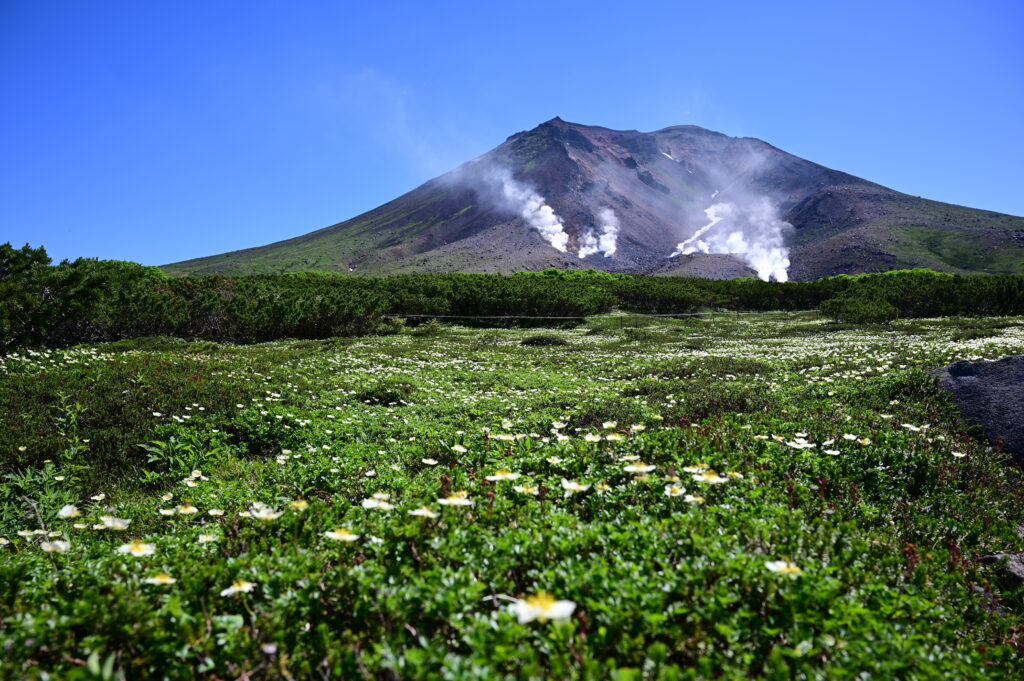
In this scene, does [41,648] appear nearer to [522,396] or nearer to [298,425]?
[298,425]

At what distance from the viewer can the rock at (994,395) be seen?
5840 millimetres

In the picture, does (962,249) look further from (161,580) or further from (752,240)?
(161,580)

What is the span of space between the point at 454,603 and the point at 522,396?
7102 mm

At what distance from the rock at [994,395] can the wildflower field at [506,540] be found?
247mm

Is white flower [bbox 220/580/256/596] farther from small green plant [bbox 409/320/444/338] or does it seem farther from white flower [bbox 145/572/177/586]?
small green plant [bbox 409/320/444/338]

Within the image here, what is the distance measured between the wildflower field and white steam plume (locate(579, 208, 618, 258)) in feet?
445

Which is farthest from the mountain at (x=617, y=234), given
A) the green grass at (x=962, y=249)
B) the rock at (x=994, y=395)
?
the rock at (x=994, y=395)

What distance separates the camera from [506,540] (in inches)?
113

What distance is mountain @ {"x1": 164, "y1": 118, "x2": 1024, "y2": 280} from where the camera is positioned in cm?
12350

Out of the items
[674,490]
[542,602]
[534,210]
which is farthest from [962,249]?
[542,602]

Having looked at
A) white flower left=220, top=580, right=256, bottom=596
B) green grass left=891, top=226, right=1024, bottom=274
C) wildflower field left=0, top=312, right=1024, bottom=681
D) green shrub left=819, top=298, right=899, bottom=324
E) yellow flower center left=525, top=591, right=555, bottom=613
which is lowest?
wildflower field left=0, top=312, right=1024, bottom=681

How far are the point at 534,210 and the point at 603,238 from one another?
24.7 metres

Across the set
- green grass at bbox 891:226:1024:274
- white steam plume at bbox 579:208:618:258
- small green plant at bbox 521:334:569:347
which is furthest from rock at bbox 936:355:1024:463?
white steam plume at bbox 579:208:618:258

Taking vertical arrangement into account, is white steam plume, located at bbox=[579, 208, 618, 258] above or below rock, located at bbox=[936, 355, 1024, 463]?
above
